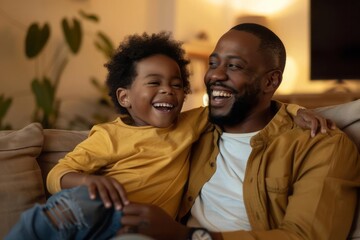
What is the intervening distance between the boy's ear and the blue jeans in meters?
0.57

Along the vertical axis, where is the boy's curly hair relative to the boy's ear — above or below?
above

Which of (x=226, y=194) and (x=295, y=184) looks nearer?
(x=295, y=184)

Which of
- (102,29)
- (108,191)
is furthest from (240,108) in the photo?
(102,29)

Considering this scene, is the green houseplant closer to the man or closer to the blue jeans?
the man

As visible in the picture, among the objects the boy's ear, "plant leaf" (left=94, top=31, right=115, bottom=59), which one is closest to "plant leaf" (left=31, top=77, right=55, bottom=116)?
"plant leaf" (left=94, top=31, right=115, bottom=59)

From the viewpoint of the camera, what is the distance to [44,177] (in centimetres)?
169

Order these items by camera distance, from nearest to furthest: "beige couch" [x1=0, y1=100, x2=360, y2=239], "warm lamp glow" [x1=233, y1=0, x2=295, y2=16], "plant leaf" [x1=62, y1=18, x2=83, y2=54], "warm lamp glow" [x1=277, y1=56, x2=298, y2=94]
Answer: "beige couch" [x1=0, y1=100, x2=360, y2=239], "plant leaf" [x1=62, y1=18, x2=83, y2=54], "warm lamp glow" [x1=277, y1=56, x2=298, y2=94], "warm lamp glow" [x1=233, y1=0, x2=295, y2=16]

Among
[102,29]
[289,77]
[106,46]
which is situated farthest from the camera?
[289,77]

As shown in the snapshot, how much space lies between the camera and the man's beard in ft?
5.14

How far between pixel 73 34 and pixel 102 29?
627 millimetres

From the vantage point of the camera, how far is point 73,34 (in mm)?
3312

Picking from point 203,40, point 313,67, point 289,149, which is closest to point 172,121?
point 289,149

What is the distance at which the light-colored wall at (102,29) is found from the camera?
3.40 meters

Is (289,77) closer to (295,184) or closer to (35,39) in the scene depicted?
(35,39)
